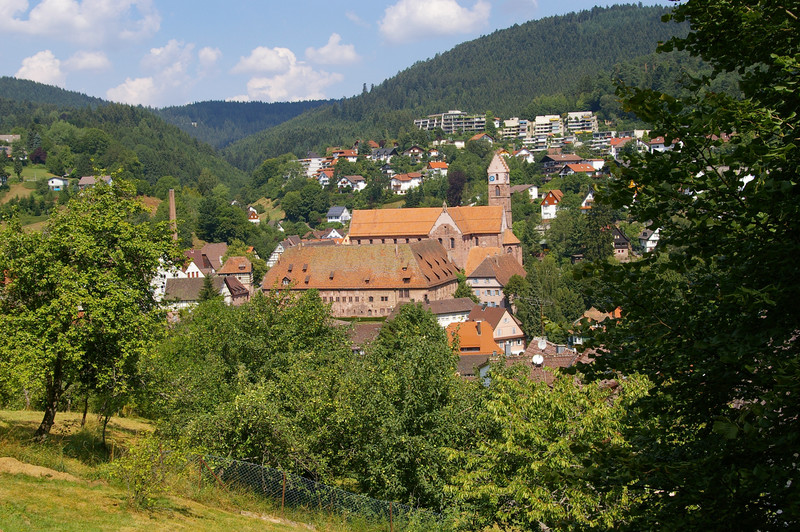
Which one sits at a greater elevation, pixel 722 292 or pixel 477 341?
pixel 722 292

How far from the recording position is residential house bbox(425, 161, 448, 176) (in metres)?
179

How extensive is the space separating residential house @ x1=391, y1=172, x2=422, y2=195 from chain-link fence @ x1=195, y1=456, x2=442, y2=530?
15425 cm

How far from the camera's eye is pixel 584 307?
71250 millimetres

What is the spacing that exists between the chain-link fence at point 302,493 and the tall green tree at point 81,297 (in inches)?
134

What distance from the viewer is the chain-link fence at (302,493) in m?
17.2

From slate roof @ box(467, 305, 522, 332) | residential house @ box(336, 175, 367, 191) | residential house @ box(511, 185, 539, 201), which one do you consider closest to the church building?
slate roof @ box(467, 305, 522, 332)

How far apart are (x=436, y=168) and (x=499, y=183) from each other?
82.9 metres

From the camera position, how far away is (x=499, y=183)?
335ft

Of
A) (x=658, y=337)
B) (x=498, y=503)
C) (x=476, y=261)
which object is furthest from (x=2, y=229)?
(x=476, y=261)

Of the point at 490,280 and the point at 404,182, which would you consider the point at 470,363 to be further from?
the point at 404,182

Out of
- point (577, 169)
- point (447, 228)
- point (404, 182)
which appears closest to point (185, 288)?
point (447, 228)

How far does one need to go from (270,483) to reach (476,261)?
72.9 meters

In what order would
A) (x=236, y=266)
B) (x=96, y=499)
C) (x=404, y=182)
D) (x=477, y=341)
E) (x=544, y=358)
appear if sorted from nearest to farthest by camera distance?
1. (x=96, y=499)
2. (x=544, y=358)
3. (x=477, y=341)
4. (x=236, y=266)
5. (x=404, y=182)

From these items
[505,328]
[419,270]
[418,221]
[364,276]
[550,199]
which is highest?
[550,199]
